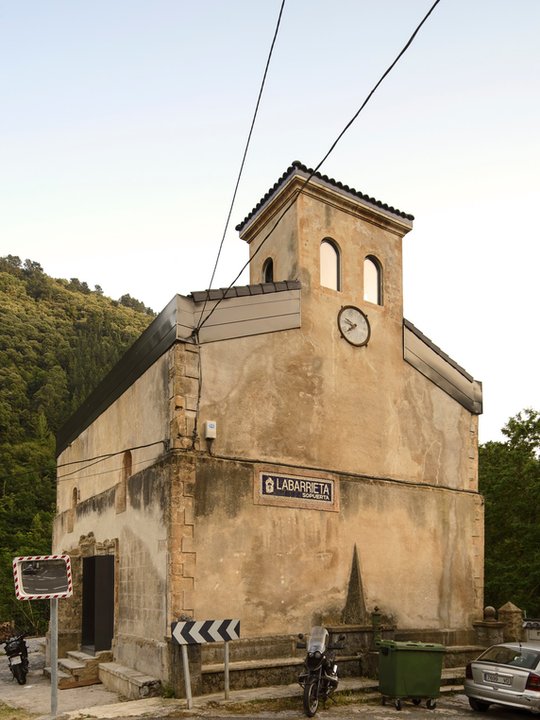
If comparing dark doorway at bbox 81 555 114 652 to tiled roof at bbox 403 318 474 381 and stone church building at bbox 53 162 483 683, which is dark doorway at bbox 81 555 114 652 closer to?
stone church building at bbox 53 162 483 683

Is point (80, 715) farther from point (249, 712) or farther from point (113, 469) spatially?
point (113, 469)

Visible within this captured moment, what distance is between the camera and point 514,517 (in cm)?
2966

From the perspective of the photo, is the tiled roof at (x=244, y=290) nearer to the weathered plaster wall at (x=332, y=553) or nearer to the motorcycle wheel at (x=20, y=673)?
the weathered plaster wall at (x=332, y=553)

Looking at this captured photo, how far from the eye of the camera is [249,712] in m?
10.3

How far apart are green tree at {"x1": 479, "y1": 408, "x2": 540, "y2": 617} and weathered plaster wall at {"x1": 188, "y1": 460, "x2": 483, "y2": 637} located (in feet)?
43.2

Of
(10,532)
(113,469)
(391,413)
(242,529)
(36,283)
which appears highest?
(36,283)

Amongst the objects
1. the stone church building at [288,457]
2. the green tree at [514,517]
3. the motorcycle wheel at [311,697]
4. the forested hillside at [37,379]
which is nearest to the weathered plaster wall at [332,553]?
the stone church building at [288,457]

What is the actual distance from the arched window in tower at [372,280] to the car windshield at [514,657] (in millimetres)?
7968

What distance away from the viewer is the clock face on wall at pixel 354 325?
50.5 ft

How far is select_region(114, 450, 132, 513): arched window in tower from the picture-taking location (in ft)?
48.2

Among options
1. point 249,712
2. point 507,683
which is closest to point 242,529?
point 249,712

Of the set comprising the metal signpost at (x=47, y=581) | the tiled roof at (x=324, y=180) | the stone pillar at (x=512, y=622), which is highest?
the tiled roof at (x=324, y=180)

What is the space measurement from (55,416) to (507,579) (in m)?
52.4

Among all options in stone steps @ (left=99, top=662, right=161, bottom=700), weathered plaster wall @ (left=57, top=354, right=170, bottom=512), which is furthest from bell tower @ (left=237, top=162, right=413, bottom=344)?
stone steps @ (left=99, top=662, right=161, bottom=700)
